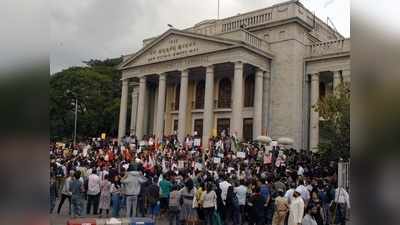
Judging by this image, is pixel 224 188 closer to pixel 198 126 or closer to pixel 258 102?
pixel 258 102

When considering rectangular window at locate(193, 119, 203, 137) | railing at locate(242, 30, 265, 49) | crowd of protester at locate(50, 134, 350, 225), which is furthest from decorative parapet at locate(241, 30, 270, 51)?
crowd of protester at locate(50, 134, 350, 225)

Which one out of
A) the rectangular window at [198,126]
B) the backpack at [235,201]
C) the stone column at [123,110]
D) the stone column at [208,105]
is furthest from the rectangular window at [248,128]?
the backpack at [235,201]

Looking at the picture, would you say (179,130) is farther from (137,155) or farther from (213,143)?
(137,155)

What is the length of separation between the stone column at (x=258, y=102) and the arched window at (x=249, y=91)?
100cm

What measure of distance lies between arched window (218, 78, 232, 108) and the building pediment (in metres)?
3.15

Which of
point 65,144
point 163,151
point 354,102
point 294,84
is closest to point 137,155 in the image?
point 163,151

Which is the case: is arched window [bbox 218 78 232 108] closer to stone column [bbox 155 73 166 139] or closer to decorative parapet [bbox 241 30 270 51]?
decorative parapet [bbox 241 30 270 51]

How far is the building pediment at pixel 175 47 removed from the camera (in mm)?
26469

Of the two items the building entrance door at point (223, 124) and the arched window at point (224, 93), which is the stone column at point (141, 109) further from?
the arched window at point (224, 93)

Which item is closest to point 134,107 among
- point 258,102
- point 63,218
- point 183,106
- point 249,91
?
point 183,106

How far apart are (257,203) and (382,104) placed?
29.1 ft

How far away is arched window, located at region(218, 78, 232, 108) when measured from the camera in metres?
28.8

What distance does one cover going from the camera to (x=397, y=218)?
1.92 m

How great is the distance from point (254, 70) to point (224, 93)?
2884mm
